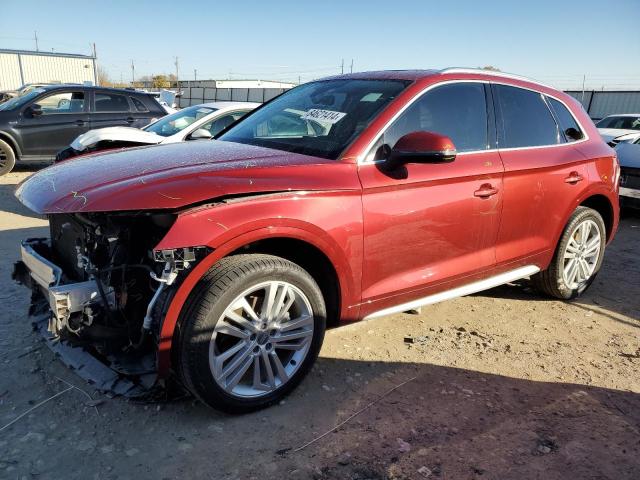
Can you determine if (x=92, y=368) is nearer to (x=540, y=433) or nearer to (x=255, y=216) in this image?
(x=255, y=216)

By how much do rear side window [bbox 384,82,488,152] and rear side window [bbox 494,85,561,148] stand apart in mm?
192

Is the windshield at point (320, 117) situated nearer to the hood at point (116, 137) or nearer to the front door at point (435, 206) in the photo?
the front door at point (435, 206)

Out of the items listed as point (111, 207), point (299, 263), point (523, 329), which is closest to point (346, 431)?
point (299, 263)

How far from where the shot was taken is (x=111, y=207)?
7.55 ft

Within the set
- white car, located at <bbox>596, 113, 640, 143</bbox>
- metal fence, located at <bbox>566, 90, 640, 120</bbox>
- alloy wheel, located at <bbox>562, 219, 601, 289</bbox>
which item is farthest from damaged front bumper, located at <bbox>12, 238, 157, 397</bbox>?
metal fence, located at <bbox>566, 90, 640, 120</bbox>

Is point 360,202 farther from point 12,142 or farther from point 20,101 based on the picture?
point 20,101

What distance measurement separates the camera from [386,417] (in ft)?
9.12

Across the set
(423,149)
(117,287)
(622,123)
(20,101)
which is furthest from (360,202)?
(622,123)

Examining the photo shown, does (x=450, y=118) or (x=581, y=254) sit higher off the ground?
(x=450, y=118)

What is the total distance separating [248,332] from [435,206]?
1.38m

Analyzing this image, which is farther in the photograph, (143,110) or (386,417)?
(143,110)

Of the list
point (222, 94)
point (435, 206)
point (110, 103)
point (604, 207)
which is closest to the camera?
point (435, 206)

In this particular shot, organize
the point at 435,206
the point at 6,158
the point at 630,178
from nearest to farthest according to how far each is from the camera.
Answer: the point at 435,206, the point at 630,178, the point at 6,158

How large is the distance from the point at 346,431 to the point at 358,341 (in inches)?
40.8
